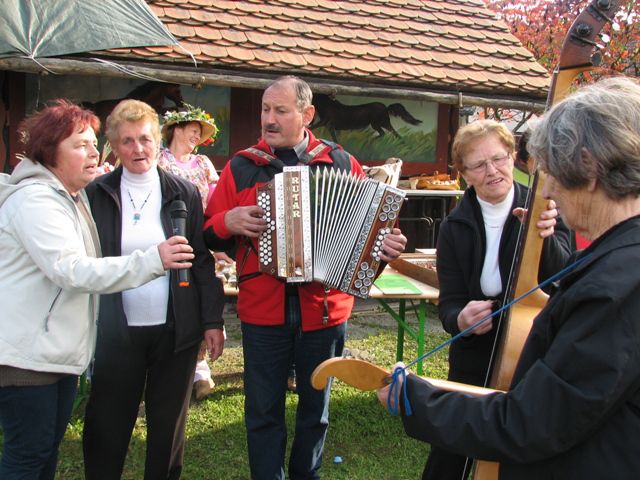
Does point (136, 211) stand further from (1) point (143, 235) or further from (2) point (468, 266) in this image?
(2) point (468, 266)

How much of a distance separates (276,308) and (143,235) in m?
0.69

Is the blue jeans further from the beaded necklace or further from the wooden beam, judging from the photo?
the wooden beam

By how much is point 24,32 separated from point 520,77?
5389 millimetres

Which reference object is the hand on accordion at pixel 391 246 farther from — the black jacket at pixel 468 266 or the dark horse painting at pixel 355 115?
the dark horse painting at pixel 355 115

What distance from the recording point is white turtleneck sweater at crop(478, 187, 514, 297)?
2494mm

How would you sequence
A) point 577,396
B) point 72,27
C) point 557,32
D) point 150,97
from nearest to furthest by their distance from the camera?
point 577,396 → point 72,27 → point 150,97 → point 557,32

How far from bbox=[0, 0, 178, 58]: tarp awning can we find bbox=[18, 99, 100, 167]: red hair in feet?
6.64

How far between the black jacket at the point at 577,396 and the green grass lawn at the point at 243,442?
2.24 metres

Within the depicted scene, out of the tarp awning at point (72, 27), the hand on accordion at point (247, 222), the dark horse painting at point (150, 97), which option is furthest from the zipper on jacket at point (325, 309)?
the dark horse painting at point (150, 97)

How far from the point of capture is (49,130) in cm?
227

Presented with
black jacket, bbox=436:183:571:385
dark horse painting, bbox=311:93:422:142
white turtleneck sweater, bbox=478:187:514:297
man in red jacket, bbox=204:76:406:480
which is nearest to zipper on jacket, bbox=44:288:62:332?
man in red jacket, bbox=204:76:406:480

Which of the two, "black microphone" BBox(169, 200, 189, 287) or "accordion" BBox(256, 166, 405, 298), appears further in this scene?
"accordion" BBox(256, 166, 405, 298)

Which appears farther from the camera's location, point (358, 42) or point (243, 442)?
point (358, 42)

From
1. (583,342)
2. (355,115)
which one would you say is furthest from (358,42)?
(583,342)
